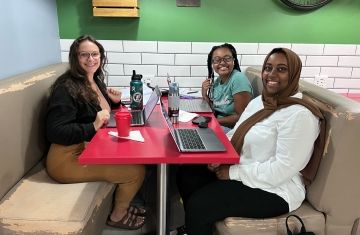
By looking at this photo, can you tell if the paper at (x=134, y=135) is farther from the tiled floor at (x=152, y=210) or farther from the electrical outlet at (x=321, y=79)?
the electrical outlet at (x=321, y=79)

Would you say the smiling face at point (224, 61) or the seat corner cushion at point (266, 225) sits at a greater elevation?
the smiling face at point (224, 61)

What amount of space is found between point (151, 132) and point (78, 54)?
69cm

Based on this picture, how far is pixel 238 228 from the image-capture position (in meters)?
1.43

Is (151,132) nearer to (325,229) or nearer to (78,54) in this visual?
(78,54)

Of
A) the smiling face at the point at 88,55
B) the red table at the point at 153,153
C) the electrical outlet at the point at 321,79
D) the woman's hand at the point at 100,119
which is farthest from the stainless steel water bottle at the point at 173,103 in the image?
the electrical outlet at the point at 321,79

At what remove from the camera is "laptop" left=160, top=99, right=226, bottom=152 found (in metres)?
1.39

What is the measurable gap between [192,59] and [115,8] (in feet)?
2.51

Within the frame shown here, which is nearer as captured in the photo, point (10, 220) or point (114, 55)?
point (10, 220)

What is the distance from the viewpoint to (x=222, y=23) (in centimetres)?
268

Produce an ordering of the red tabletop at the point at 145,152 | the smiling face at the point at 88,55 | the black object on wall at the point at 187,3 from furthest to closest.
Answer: the black object on wall at the point at 187,3 → the smiling face at the point at 88,55 → the red tabletop at the point at 145,152

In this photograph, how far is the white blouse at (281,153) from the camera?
136cm

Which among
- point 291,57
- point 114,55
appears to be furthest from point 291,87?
point 114,55

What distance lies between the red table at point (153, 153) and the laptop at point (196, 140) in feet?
0.09

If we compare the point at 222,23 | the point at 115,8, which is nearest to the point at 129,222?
the point at 115,8
